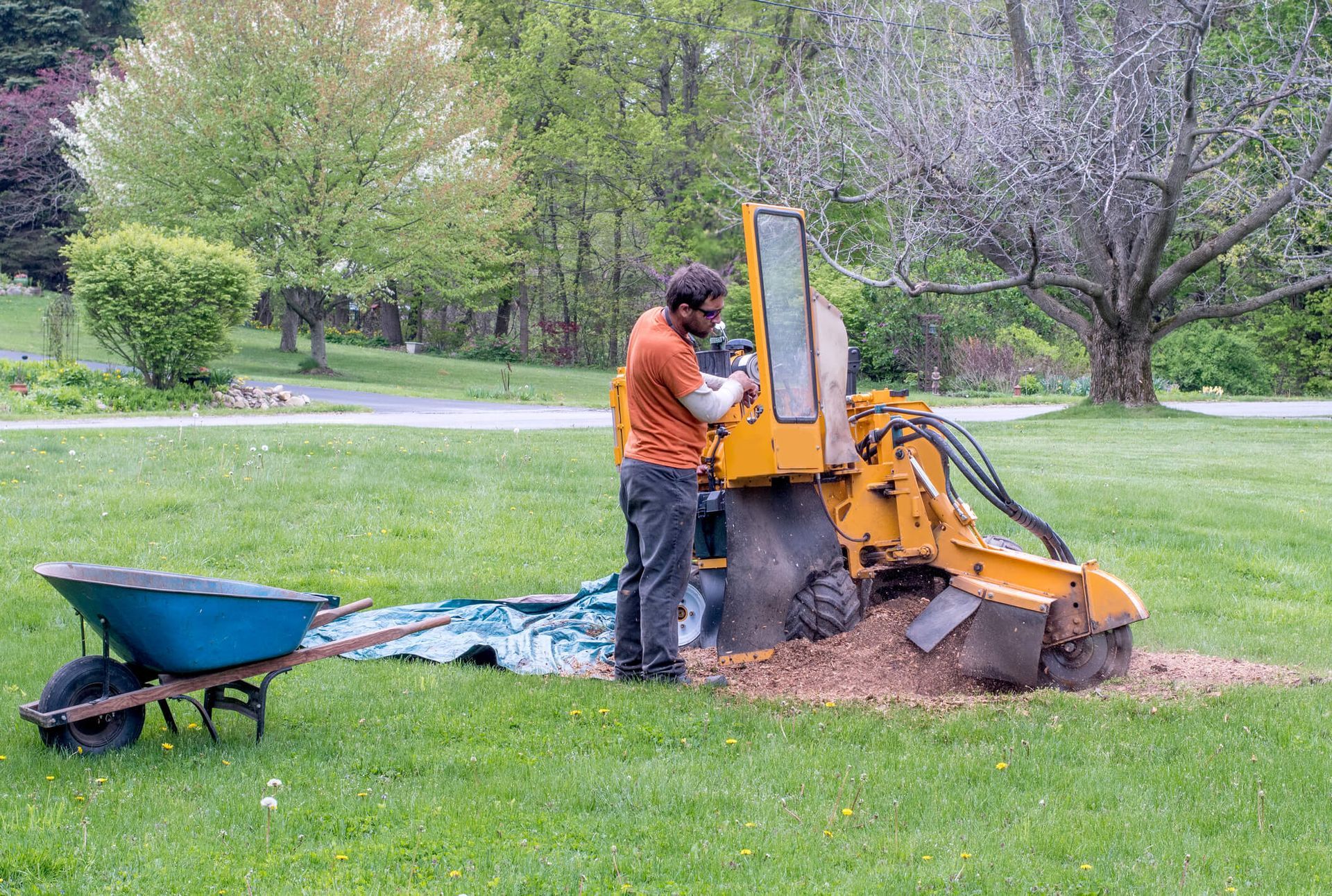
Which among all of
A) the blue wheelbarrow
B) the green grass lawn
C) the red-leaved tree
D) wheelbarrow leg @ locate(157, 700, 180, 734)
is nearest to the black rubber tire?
the blue wheelbarrow

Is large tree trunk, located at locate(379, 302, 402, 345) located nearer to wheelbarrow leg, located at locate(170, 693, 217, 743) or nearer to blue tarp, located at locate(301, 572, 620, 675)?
blue tarp, located at locate(301, 572, 620, 675)

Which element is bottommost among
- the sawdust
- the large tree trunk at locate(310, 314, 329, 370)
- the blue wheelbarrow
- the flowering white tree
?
the sawdust

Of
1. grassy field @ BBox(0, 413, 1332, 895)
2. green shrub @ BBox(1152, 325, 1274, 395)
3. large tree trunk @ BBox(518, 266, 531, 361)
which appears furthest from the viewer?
large tree trunk @ BBox(518, 266, 531, 361)

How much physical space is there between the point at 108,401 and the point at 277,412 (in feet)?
8.13

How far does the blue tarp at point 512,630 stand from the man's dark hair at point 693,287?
1.97 metres

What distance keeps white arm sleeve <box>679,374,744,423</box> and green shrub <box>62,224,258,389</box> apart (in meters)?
16.1

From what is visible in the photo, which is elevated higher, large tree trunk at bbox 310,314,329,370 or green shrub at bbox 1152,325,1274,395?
large tree trunk at bbox 310,314,329,370

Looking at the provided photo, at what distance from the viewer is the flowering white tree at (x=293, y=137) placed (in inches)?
1123

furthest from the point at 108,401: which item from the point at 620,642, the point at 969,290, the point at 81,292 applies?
the point at 620,642

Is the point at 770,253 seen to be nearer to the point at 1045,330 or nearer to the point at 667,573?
the point at 667,573

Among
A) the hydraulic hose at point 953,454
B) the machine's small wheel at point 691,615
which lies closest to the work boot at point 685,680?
the machine's small wheel at point 691,615

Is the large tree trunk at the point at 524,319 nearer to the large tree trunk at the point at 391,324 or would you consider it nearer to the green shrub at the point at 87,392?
the large tree trunk at the point at 391,324

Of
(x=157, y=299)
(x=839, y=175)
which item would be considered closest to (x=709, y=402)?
(x=157, y=299)

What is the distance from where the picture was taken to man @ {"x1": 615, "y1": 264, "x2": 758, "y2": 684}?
5586 mm
